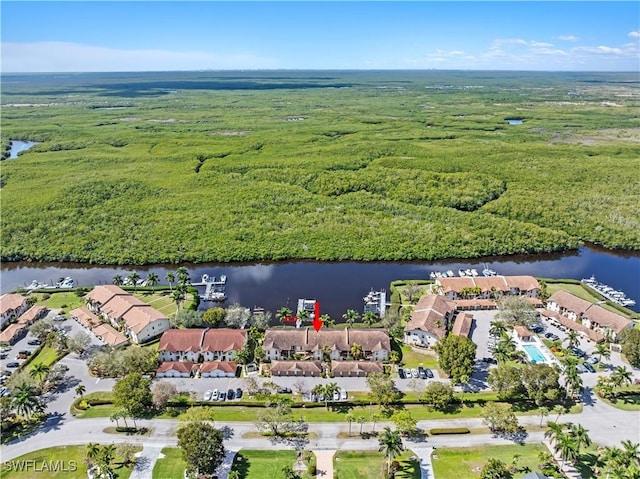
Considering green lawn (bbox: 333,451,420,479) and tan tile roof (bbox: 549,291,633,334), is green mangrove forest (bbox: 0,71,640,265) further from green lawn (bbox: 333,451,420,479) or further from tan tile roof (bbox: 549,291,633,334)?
green lawn (bbox: 333,451,420,479)

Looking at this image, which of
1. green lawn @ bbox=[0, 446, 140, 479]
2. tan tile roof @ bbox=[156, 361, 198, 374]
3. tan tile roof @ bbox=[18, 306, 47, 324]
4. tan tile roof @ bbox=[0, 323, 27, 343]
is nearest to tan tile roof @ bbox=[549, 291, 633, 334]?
tan tile roof @ bbox=[156, 361, 198, 374]

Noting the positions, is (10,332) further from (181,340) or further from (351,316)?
(351,316)

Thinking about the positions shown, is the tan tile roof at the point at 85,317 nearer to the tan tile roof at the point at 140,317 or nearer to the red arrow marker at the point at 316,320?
the tan tile roof at the point at 140,317

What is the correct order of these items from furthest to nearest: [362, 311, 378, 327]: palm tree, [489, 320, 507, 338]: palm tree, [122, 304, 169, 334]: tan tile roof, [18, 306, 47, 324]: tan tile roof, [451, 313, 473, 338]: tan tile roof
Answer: [18, 306, 47, 324]: tan tile roof
[362, 311, 378, 327]: palm tree
[122, 304, 169, 334]: tan tile roof
[451, 313, 473, 338]: tan tile roof
[489, 320, 507, 338]: palm tree

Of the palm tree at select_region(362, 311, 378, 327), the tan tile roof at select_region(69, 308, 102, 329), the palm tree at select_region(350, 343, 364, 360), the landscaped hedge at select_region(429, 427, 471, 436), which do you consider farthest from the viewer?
the tan tile roof at select_region(69, 308, 102, 329)

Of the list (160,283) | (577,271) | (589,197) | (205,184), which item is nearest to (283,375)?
(160,283)

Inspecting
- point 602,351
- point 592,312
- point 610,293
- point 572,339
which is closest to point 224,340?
point 572,339

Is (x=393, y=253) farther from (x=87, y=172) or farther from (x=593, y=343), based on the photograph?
(x=87, y=172)
